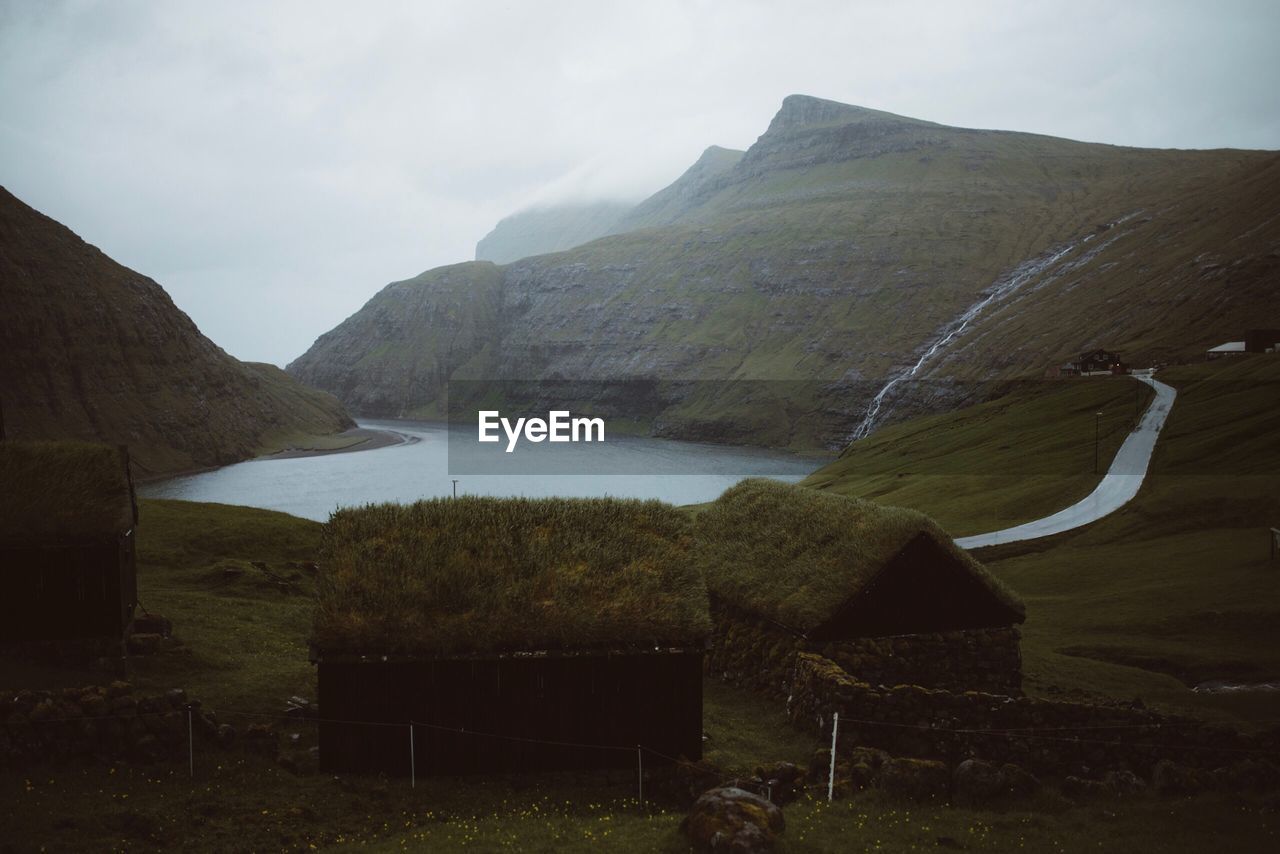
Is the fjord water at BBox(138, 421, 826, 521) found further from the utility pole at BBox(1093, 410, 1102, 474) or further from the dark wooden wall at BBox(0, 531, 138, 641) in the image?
the dark wooden wall at BBox(0, 531, 138, 641)

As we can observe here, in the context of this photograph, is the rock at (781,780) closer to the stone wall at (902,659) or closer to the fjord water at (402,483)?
the stone wall at (902,659)

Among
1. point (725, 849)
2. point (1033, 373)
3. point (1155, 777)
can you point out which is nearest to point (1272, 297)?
point (1033, 373)

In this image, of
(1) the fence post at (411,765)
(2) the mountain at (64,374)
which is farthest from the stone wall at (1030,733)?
(2) the mountain at (64,374)

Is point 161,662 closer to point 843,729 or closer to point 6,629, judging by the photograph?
point 6,629

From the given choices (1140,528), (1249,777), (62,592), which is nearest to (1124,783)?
(1249,777)

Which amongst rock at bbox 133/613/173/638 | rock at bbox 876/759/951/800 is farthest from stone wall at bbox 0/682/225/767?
rock at bbox 876/759/951/800

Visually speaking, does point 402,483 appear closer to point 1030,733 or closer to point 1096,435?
point 1096,435
